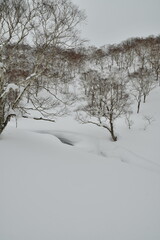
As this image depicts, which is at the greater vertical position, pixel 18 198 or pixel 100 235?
pixel 18 198

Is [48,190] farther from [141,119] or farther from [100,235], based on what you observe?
[141,119]

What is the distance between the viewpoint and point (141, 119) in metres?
17.7

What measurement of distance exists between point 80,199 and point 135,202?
1.62 meters

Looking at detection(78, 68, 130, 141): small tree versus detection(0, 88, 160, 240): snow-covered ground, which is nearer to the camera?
detection(0, 88, 160, 240): snow-covered ground

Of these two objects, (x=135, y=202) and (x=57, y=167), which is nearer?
(x=135, y=202)

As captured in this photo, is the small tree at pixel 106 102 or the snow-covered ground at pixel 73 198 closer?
the snow-covered ground at pixel 73 198

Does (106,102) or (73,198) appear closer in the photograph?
(73,198)

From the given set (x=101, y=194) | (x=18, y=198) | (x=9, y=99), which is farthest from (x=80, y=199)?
(x=9, y=99)

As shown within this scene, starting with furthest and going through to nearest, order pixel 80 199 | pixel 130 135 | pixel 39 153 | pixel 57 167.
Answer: pixel 130 135 → pixel 39 153 → pixel 57 167 → pixel 80 199

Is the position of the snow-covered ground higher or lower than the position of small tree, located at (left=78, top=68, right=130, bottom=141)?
lower

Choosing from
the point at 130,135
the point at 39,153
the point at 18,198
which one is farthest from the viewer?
the point at 130,135

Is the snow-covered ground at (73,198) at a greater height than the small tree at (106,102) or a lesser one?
lesser

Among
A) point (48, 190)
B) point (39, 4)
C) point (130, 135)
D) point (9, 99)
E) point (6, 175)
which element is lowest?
point (130, 135)

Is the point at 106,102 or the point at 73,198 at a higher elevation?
the point at 106,102
